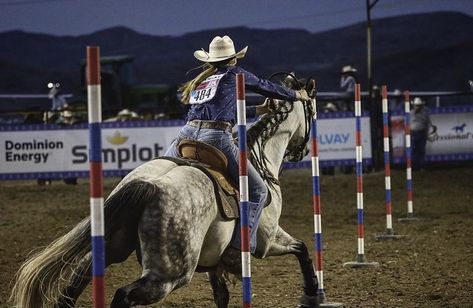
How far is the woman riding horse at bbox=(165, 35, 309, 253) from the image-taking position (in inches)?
234

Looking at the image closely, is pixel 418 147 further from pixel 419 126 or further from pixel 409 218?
pixel 409 218

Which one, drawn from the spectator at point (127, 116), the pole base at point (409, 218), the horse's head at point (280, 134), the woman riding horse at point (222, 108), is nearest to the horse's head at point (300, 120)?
the horse's head at point (280, 134)

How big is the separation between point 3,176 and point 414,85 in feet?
147

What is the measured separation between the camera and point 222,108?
19.7 ft

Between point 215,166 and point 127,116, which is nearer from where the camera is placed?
point 215,166

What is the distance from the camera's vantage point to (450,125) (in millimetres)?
18281

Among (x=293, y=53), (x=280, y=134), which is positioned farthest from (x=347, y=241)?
(x=293, y=53)

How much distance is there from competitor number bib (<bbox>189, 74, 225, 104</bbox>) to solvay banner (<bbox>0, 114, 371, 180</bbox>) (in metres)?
10.9

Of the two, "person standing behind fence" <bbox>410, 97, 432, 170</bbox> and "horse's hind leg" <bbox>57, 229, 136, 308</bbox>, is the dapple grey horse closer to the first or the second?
"horse's hind leg" <bbox>57, 229, 136, 308</bbox>

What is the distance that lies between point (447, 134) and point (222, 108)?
13112mm

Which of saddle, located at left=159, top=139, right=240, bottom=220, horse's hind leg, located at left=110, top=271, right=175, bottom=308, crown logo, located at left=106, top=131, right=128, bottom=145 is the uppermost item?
crown logo, located at left=106, top=131, right=128, bottom=145

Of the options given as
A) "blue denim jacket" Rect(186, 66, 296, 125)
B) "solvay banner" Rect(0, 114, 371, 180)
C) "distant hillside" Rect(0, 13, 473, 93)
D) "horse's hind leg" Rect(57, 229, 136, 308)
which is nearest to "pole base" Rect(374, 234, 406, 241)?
"blue denim jacket" Rect(186, 66, 296, 125)

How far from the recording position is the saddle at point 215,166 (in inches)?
220

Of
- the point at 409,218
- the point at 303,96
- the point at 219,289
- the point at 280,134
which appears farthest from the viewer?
the point at 409,218
